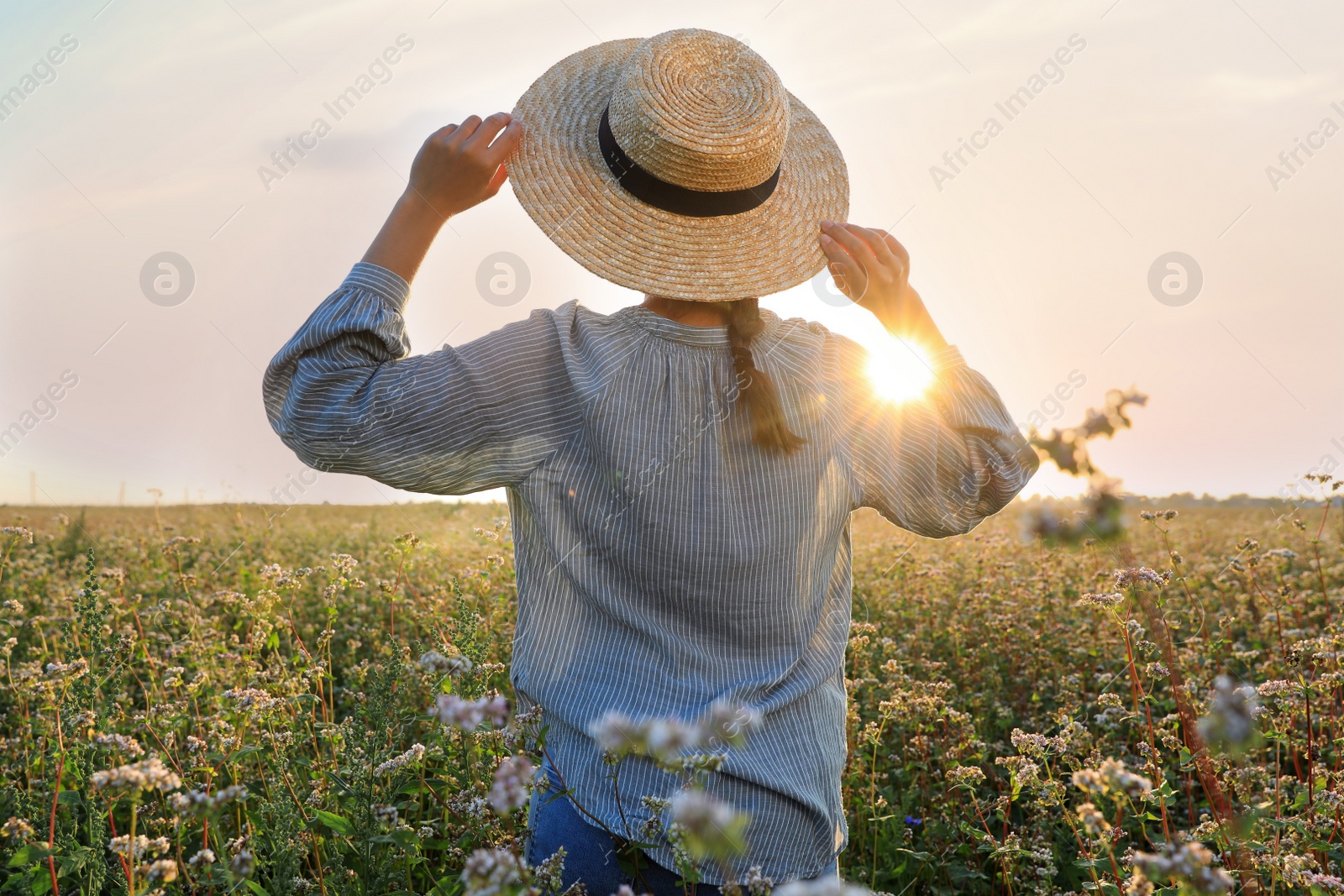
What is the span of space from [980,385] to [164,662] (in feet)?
13.7

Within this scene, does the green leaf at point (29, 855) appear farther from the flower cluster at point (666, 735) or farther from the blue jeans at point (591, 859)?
the flower cluster at point (666, 735)

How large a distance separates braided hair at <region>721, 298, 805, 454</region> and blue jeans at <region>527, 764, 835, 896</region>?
0.81 m

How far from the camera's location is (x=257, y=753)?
3.00m

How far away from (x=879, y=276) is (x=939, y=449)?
0.41 m

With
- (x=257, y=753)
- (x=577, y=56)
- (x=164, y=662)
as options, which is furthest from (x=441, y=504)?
(x=577, y=56)

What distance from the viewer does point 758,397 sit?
1794mm

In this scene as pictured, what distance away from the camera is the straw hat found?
1929mm

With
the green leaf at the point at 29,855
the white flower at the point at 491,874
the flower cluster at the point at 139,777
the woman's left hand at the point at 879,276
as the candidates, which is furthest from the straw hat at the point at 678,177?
the green leaf at the point at 29,855

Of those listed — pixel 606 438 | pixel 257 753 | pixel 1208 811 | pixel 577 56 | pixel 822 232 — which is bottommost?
pixel 1208 811

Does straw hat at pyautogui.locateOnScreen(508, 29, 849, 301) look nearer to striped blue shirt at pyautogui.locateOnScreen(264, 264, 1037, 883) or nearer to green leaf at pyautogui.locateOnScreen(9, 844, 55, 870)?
striped blue shirt at pyautogui.locateOnScreen(264, 264, 1037, 883)

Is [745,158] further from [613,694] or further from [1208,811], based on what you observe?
[1208,811]

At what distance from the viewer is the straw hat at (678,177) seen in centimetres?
193

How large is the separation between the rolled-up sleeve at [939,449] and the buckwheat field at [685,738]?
1.19 ft

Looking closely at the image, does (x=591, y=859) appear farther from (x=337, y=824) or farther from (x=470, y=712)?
(x=337, y=824)
